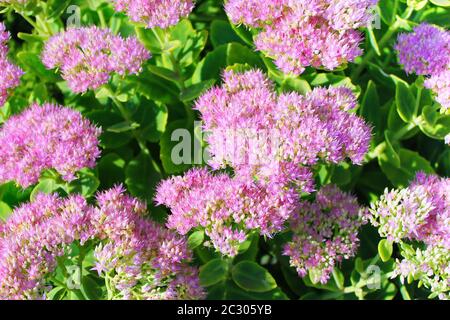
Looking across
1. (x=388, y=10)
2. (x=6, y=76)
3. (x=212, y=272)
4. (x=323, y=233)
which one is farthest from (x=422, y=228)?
(x=6, y=76)

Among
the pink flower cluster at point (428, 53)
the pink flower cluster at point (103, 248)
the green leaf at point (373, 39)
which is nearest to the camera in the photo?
the pink flower cluster at point (103, 248)

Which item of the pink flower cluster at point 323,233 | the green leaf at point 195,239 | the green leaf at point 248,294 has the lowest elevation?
the green leaf at point 248,294

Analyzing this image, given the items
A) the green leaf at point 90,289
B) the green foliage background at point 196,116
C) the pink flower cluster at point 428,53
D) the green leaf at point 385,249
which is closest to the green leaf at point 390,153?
the green foliage background at point 196,116

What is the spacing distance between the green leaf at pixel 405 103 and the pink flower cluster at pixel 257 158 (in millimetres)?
298

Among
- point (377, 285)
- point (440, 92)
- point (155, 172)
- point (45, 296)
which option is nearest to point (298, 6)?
point (440, 92)

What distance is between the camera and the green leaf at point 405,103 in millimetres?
2070

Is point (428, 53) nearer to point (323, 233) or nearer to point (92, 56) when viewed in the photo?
point (323, 233)

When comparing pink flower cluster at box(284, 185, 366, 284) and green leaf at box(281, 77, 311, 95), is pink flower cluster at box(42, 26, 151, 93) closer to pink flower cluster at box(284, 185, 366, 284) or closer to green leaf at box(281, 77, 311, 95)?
green leaf at box(281, 77, 311, 95)

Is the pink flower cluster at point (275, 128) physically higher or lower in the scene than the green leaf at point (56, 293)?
higher

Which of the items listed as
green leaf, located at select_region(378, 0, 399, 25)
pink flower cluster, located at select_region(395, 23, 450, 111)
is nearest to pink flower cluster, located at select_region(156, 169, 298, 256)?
pink flower cluster, located at select_region(395, 23, 450, 111)

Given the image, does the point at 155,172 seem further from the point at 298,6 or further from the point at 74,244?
the point at 298,6

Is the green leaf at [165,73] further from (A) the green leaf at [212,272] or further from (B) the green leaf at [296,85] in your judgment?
(A) the green leaf at [212,272]

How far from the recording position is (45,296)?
1.69m

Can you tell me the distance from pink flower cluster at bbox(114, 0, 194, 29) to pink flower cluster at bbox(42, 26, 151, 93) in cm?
10
